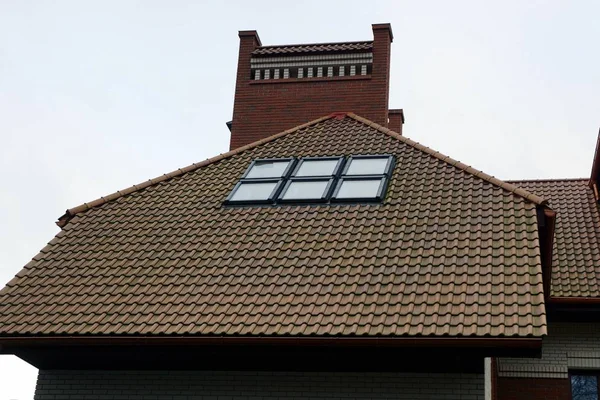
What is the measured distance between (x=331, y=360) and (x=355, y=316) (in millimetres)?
573

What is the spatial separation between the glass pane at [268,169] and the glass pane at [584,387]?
5495mm

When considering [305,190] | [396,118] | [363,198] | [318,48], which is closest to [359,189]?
[363,198]

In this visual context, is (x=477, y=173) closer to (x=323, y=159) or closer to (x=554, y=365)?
(x=323, y=159)

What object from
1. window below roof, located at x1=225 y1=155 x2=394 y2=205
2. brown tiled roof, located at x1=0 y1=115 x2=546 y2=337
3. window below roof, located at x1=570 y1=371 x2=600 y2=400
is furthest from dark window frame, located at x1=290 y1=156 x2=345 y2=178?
window below roof, located at x1=570 y1=371 x2=600 y2=400

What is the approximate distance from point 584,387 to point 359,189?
491 centimetres

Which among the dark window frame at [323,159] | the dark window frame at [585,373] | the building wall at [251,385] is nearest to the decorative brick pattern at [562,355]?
the dark window frame at [585,373]

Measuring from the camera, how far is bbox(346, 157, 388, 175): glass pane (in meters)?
11.9

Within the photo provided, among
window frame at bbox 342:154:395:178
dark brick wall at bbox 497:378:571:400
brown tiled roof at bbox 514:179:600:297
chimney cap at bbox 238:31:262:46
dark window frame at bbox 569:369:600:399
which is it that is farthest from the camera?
chimney cap at bbox 238:31:262:46

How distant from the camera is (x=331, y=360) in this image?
8.80m

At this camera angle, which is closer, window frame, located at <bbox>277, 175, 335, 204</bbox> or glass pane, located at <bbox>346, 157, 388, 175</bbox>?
window frame, located at <bbox>277, 175, 335, 204</bbox>

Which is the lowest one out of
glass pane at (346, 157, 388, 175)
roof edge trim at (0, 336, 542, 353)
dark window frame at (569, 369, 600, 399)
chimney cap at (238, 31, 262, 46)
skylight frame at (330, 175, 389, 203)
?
roof edge trim at (0, 336, 542, 353)

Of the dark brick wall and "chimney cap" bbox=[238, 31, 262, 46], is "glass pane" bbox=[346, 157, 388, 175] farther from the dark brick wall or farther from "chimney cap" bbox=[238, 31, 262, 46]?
"chimney cap" bbox=[238, 31, 262, 46]

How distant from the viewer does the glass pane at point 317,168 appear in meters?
12.3

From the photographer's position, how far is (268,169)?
12750 millimetres
